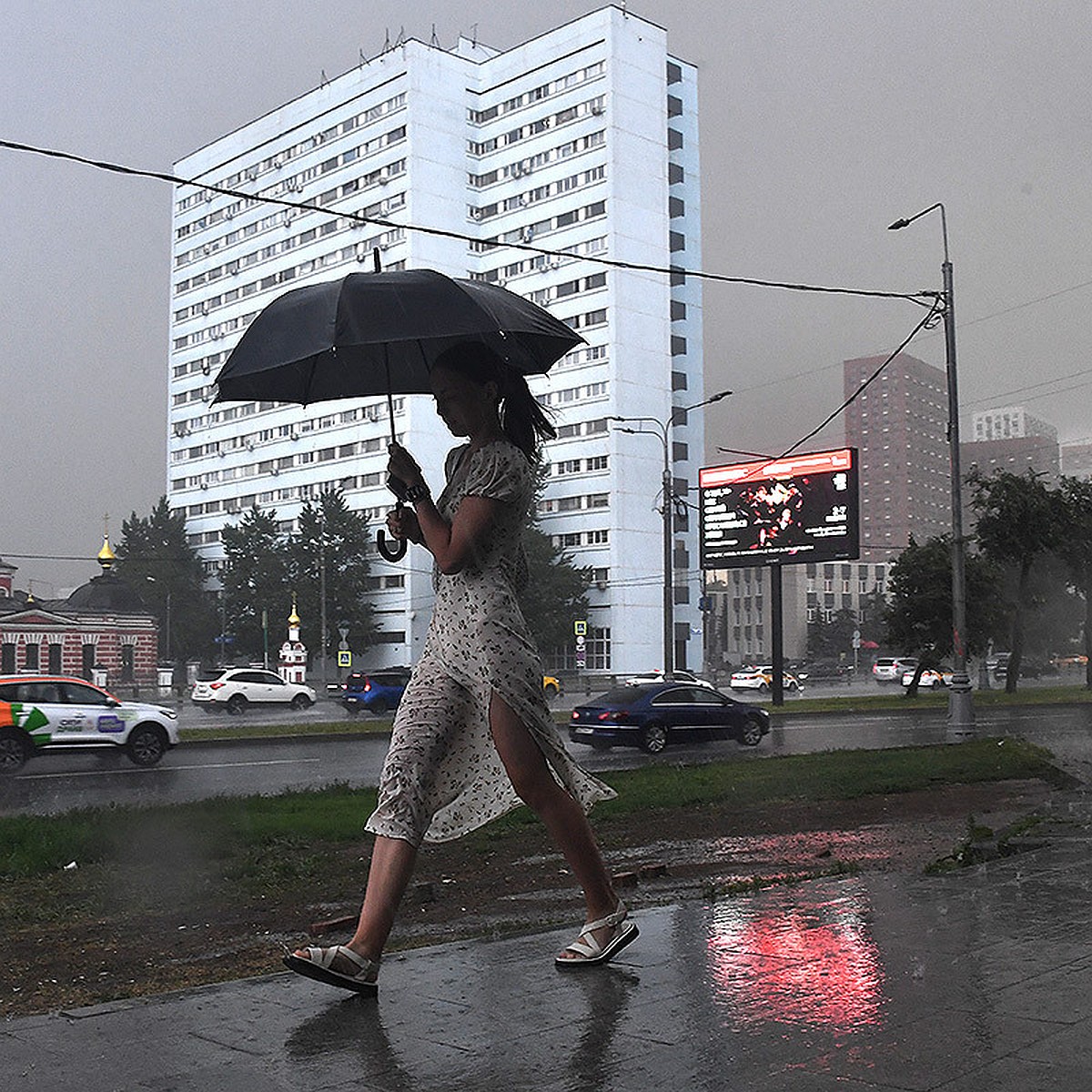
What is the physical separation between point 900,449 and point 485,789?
270ft

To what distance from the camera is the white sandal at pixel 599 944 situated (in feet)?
13.6

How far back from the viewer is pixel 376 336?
4.31 metres

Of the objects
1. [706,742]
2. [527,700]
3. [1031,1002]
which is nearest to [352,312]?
[527,700]

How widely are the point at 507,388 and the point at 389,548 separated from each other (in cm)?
71

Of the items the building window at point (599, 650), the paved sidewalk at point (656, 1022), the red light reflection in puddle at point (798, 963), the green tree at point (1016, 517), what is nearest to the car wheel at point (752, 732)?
the red light reflection in puddle at point (798, 963)

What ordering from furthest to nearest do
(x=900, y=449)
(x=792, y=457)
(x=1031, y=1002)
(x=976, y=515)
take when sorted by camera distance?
(x=900, y=449), (x=976, y=515), (x=792, y=457), (x=1031, y=1002)

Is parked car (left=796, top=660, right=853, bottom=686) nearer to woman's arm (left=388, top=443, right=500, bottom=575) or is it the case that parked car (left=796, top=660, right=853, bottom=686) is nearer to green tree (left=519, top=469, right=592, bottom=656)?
green tree (left=519, top=469, right=592, bottom=656)

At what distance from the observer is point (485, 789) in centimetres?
442

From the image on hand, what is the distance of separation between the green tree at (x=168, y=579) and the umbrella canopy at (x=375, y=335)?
103m

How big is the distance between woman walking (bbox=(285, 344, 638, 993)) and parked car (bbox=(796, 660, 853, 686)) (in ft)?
269

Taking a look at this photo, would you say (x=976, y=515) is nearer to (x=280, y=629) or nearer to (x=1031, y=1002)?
(x=1031, y=1002)

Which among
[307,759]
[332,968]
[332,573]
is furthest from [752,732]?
[332,573]

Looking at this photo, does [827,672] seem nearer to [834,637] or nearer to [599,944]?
[834,637]

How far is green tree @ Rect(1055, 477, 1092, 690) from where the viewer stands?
4616 centimetres
